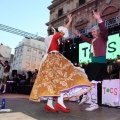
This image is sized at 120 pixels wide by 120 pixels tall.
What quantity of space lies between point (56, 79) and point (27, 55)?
51.4 m

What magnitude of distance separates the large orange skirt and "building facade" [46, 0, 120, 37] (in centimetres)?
751

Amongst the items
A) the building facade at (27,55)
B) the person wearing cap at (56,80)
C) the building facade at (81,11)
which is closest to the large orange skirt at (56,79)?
the person wearing cap at (56,80)

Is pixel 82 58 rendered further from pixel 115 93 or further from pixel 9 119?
pixel 9 119

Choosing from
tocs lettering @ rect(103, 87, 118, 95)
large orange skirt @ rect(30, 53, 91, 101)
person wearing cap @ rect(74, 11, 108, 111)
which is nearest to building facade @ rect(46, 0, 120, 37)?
tocs lettering @ rect(103, 87, 118, 95)

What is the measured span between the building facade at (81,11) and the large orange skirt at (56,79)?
751cm

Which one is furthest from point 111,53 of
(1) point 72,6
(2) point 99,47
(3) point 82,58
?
(1) point 72,6

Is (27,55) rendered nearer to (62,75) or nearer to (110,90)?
(110,90)

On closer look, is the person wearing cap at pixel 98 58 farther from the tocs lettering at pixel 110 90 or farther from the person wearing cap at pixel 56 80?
the tocs lettering at pixel 110 90

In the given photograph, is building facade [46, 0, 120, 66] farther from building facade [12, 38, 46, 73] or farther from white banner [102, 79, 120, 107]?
building facade [12, 38, 46, 73]

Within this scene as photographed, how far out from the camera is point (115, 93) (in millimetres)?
4387

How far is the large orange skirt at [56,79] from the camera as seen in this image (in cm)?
315

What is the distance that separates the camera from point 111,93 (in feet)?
14.8

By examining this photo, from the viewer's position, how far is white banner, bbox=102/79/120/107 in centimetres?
433

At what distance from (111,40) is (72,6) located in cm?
970
